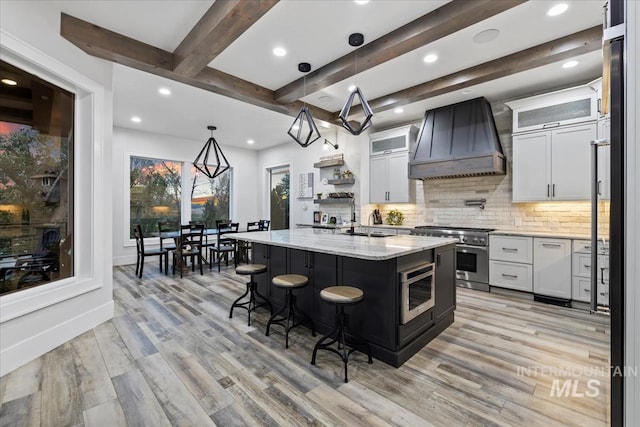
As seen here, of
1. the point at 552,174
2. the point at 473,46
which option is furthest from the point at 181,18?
the point at 552,174

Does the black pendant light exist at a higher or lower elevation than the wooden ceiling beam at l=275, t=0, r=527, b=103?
lower

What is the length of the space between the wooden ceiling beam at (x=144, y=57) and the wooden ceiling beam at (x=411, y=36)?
820mm

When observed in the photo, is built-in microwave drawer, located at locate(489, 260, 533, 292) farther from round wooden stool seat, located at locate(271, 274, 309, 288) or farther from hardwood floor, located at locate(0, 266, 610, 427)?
round wooden stool seat, located at locate(271, 274, 309, 288)

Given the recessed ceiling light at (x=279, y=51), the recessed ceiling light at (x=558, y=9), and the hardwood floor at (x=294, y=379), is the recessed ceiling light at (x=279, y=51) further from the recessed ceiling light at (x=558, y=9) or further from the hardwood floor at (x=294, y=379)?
the hardwood floor at (x=294, y=379)

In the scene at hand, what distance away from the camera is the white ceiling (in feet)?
8.94

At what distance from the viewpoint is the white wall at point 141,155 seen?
6352 mm

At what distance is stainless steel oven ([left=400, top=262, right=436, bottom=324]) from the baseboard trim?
3126mm

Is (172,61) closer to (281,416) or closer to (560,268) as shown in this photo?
(281,416)

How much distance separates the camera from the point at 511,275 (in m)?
4.20

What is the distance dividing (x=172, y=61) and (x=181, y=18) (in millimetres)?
A: 724

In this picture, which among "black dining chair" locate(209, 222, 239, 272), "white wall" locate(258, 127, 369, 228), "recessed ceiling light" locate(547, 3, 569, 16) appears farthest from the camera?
"white wall" locate(258, 127, 369, 228)

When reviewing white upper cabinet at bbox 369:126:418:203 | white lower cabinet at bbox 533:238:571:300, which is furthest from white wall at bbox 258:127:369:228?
white lower cabinet at bbox 533:238:571:300

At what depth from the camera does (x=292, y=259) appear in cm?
332

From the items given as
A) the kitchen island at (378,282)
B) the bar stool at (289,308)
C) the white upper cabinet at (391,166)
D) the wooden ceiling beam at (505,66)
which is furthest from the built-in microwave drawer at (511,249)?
the bar stool at (289,308)
